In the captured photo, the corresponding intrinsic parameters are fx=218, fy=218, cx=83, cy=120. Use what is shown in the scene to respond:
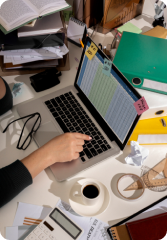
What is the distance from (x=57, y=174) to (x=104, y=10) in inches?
37.3

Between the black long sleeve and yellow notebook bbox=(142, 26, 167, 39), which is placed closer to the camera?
the black long sleeve

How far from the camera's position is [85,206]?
819mm

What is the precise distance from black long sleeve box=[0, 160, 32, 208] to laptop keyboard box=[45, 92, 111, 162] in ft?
0.80

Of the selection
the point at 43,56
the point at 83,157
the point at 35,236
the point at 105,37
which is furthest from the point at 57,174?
the point at 105,37

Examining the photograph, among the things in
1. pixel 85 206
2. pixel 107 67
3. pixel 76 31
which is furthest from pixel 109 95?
pixel 76 31

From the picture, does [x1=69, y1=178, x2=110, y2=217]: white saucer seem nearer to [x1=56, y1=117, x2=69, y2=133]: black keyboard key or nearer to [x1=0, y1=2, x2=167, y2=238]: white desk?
[x1=0, y1=2, x2=167, y2=238]: white desk

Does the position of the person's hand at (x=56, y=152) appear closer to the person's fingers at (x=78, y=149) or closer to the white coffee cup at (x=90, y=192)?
the person's fingers at (x=78, y=149)

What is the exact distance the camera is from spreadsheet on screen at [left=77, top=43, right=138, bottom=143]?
0.82m

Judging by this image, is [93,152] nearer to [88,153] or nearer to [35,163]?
[88,153]

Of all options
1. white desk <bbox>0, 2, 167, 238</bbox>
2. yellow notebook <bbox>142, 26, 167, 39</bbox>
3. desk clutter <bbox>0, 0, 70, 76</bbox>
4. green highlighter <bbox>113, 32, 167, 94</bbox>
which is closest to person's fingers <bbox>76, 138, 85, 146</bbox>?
white desk <bbox>0, 2, 167, 238</bbox>

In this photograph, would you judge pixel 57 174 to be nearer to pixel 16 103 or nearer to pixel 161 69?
pixel 16 103

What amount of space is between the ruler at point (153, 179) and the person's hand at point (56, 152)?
26 cm

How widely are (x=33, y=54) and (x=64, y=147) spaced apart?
53 cm

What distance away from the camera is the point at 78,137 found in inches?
37.1
